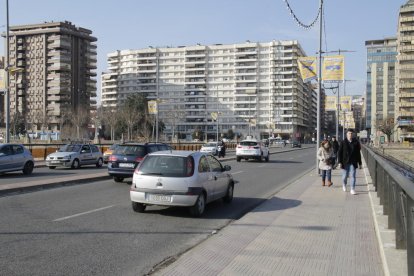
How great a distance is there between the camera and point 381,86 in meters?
143

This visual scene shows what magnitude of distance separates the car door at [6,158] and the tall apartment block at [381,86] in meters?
→ 121

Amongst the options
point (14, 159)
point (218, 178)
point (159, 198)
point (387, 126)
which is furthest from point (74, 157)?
point (387, 126)

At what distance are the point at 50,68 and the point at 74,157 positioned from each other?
4812 inches

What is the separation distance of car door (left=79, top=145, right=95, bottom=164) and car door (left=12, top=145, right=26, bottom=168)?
19.2 feet

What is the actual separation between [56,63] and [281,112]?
70453 millimetres

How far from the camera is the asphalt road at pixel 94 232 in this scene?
629 cm

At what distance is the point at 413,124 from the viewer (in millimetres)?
105562

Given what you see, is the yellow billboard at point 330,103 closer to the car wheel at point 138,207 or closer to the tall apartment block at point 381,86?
the car wheel at point 138,207

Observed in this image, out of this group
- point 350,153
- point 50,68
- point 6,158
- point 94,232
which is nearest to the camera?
point 94,232

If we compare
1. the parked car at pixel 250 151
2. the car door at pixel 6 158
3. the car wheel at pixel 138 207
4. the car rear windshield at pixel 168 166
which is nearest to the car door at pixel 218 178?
the car rear windshield at pixel 168 166

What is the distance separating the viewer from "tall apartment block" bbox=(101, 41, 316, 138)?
15212 cm

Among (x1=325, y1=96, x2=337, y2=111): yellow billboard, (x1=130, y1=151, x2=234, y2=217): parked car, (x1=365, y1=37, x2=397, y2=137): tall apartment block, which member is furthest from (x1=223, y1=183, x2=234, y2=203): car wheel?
(x1=365, y1=37, x2=397, y2=137): tall apartment block

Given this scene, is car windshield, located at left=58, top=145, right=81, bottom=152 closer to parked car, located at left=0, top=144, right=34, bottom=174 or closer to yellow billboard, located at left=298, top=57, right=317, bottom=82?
parked car, located at left=0, top=144, right=34, bottom=174

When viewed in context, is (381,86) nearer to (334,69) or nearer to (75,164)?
(334,69)
